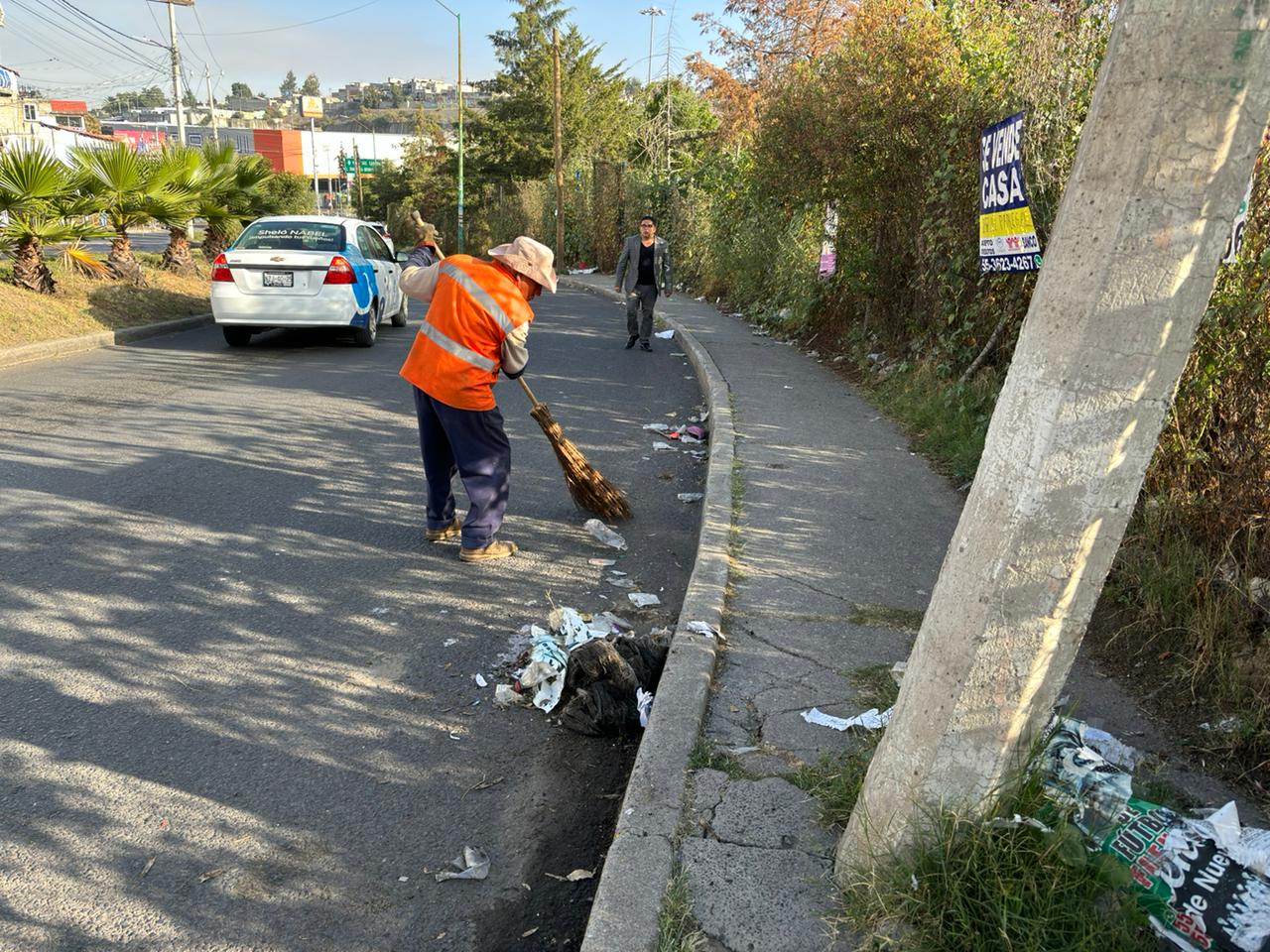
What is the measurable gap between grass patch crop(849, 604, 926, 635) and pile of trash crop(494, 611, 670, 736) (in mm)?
950

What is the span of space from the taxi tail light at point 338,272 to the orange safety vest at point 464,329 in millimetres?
7492

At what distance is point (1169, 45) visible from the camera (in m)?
2.02

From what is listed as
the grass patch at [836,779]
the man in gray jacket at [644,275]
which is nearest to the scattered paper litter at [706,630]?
the grass patch at [836,779]

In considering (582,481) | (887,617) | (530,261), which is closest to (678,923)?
(887,617)

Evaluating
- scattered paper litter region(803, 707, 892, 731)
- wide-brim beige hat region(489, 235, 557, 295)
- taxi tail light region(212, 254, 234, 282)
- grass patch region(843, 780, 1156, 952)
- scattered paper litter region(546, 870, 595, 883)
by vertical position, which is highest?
wide-brim beige hat region(489, 235, 557, 295)

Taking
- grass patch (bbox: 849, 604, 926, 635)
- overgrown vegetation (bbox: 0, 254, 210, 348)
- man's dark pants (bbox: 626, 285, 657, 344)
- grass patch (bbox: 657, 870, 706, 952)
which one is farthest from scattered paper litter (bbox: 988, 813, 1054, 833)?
overgrown vegetation (bbox: 0, 254, 210, 348)

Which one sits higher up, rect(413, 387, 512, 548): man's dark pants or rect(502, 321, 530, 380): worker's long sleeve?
rect(502, 321, 530, 380): worker's long sleeve

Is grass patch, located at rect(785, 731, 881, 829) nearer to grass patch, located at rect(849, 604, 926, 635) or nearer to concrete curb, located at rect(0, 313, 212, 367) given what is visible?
grass patch, located at rect(849, 604, 926, 635)

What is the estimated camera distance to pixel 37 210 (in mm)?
13242

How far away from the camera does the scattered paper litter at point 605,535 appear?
5.94 m

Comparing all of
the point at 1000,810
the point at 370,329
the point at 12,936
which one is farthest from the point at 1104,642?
the point at 370,329

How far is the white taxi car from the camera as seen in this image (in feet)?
40.1

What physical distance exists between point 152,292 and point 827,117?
35.6 feet

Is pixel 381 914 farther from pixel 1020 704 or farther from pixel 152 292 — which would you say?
pixel 152 292
